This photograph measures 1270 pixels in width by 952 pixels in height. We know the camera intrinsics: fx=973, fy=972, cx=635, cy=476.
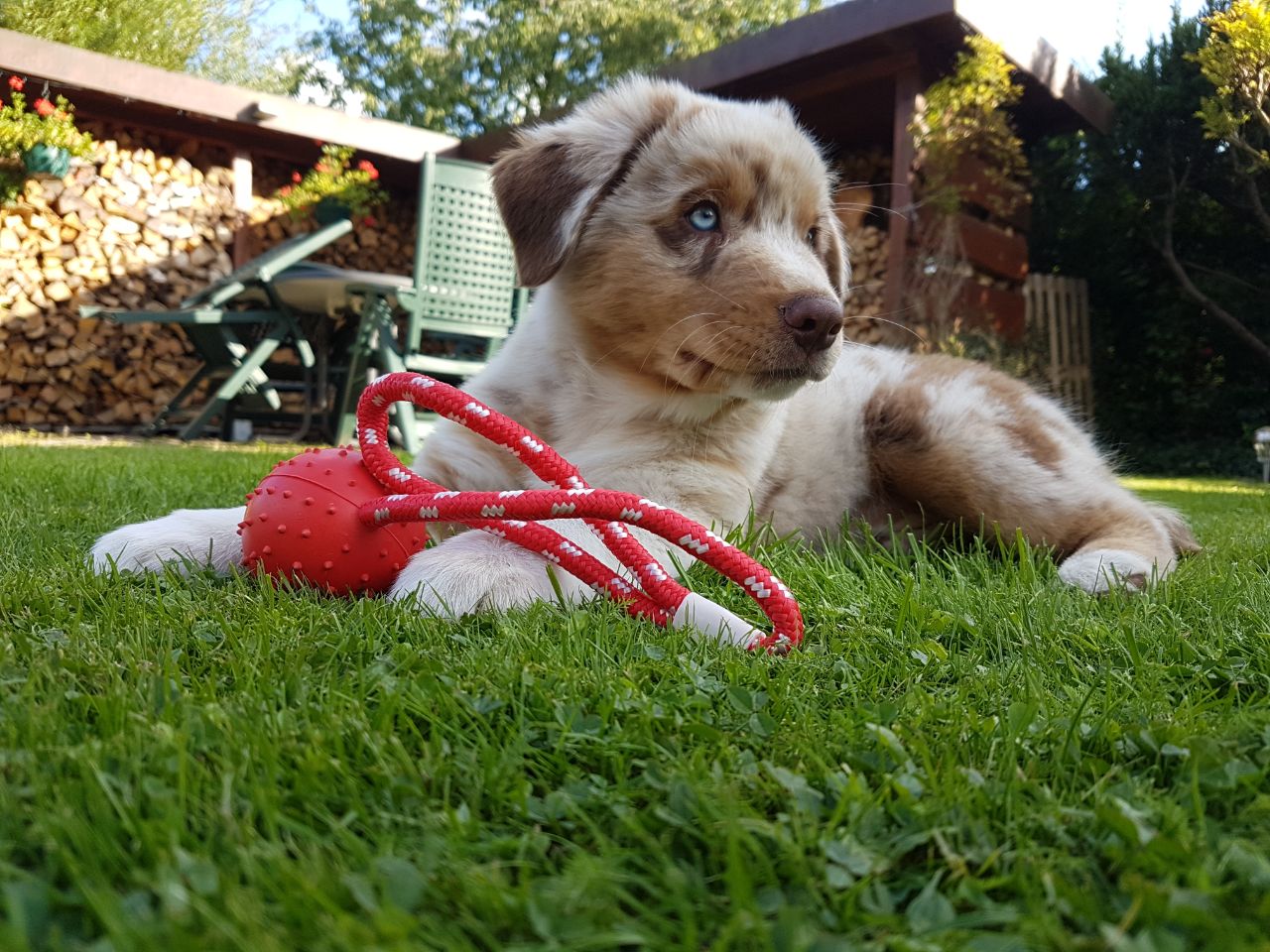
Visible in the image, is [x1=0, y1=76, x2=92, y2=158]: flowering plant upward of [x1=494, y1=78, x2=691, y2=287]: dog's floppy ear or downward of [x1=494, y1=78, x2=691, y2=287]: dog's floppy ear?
upward

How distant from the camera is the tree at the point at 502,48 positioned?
28453mm

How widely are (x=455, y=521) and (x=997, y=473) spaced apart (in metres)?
1.76

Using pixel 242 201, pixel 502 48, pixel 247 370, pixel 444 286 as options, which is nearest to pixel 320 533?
pixel 444 286

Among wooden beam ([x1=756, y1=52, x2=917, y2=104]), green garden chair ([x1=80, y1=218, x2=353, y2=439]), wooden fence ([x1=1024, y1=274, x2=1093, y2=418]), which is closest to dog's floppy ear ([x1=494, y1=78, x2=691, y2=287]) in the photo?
green garden chair ([x1=80, y1=218, x2=353, y2=439])

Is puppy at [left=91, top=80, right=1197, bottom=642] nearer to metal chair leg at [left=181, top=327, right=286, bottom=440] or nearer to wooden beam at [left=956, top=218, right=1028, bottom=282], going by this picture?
metal chair leg at [left=181, top=327, right=286, bottom=440]

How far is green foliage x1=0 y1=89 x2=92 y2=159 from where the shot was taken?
973cm

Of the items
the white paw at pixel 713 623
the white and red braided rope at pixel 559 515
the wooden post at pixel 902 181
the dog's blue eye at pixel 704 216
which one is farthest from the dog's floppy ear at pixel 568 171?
the wooden post at pixel 902 181

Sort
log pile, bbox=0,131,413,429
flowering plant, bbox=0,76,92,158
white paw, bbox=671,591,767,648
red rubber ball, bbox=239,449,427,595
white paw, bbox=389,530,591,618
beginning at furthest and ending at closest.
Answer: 1. log pile, bbox=0,131,413,429
2. flowering plant, bbox=0,76,92,158
3. red rubber ball, bbox=239,449,427,595
4. white paw, bbox=389,530,591,618
5. white paw, bbox=671,591,767,648

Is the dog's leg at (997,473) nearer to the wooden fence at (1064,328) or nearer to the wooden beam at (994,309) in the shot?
the wooden beam at (994,309)

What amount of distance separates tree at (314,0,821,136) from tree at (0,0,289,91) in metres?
5.87

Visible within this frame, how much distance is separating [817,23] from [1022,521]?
7364 millimetres

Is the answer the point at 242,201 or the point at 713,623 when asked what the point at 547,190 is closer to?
the point at 713,623

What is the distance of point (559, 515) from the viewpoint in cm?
182

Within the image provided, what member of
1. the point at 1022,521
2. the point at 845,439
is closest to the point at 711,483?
the point at 845,439
